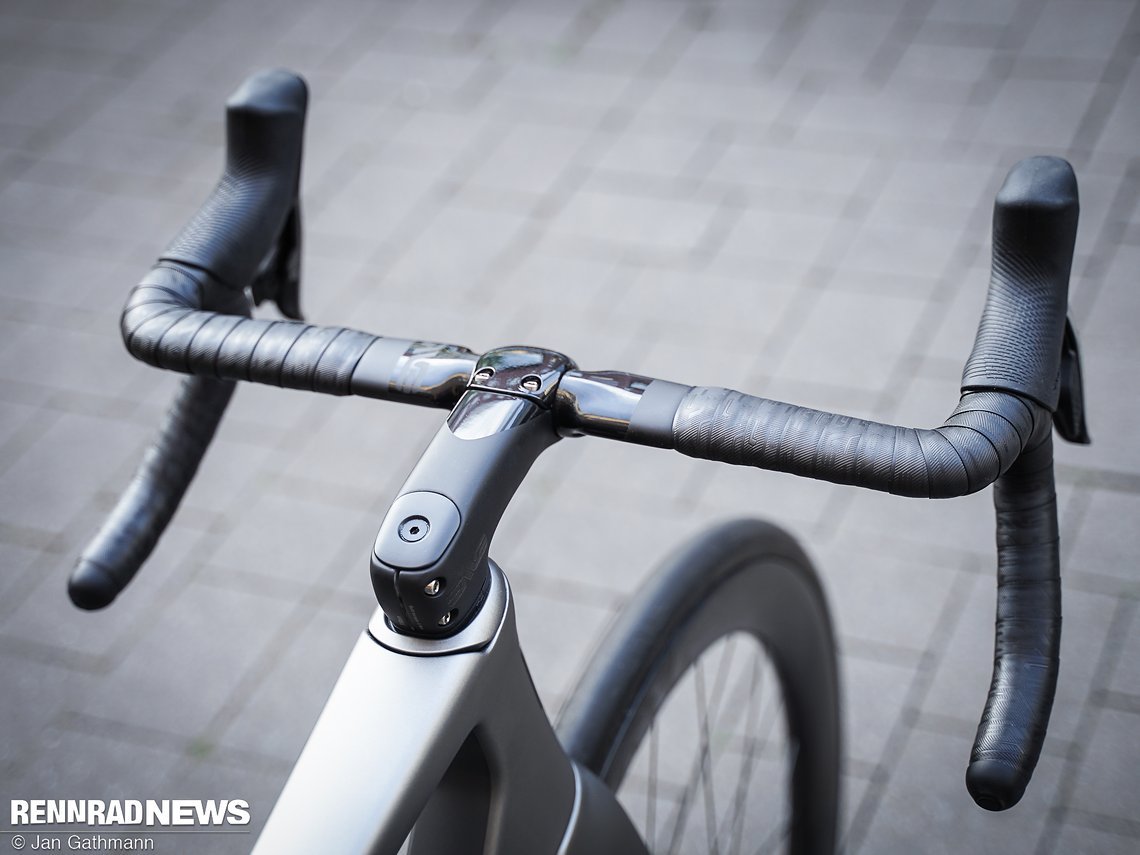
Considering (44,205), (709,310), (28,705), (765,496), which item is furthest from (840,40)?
(28,705)

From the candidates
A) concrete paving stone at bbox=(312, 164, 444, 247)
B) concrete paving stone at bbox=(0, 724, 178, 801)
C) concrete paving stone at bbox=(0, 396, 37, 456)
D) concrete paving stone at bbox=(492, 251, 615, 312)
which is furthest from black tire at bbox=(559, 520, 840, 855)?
concrete paving stone at bbox=(312, 164, 444, 247)

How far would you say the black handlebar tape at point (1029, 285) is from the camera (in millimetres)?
767

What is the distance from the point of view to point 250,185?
1.02 meters

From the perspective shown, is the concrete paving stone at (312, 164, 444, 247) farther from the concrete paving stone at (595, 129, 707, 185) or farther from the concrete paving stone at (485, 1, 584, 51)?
the concrete paving stone at (485, 1, 584, 51)

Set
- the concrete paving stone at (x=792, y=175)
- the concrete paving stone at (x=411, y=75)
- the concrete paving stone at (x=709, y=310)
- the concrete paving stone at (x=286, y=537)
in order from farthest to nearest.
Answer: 1. the concrete paving stone at (x=411, y=75)
2. the concrete paving stone at (x=792, y=175)
3. the concrete paving stone at (x=709, y=310)
4. the concrete paving stone at (x=286, y=537)

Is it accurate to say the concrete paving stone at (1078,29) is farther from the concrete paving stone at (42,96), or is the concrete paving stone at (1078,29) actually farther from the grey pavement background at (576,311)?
the concrete paving stone at (42,96)

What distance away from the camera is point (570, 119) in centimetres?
350

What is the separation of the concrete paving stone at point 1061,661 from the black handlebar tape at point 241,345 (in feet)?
4.82

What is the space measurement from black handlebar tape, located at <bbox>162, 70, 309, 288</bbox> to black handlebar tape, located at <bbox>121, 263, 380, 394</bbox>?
0.22 ft

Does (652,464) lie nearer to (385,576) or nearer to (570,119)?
(570,119)

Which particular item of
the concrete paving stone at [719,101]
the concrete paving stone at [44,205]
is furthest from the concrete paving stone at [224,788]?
the concrete paving stone at [719,101]

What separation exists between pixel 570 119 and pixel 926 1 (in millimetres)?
1213

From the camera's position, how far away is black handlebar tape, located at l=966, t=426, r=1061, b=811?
72cm

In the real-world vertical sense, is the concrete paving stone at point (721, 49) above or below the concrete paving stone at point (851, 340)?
above
